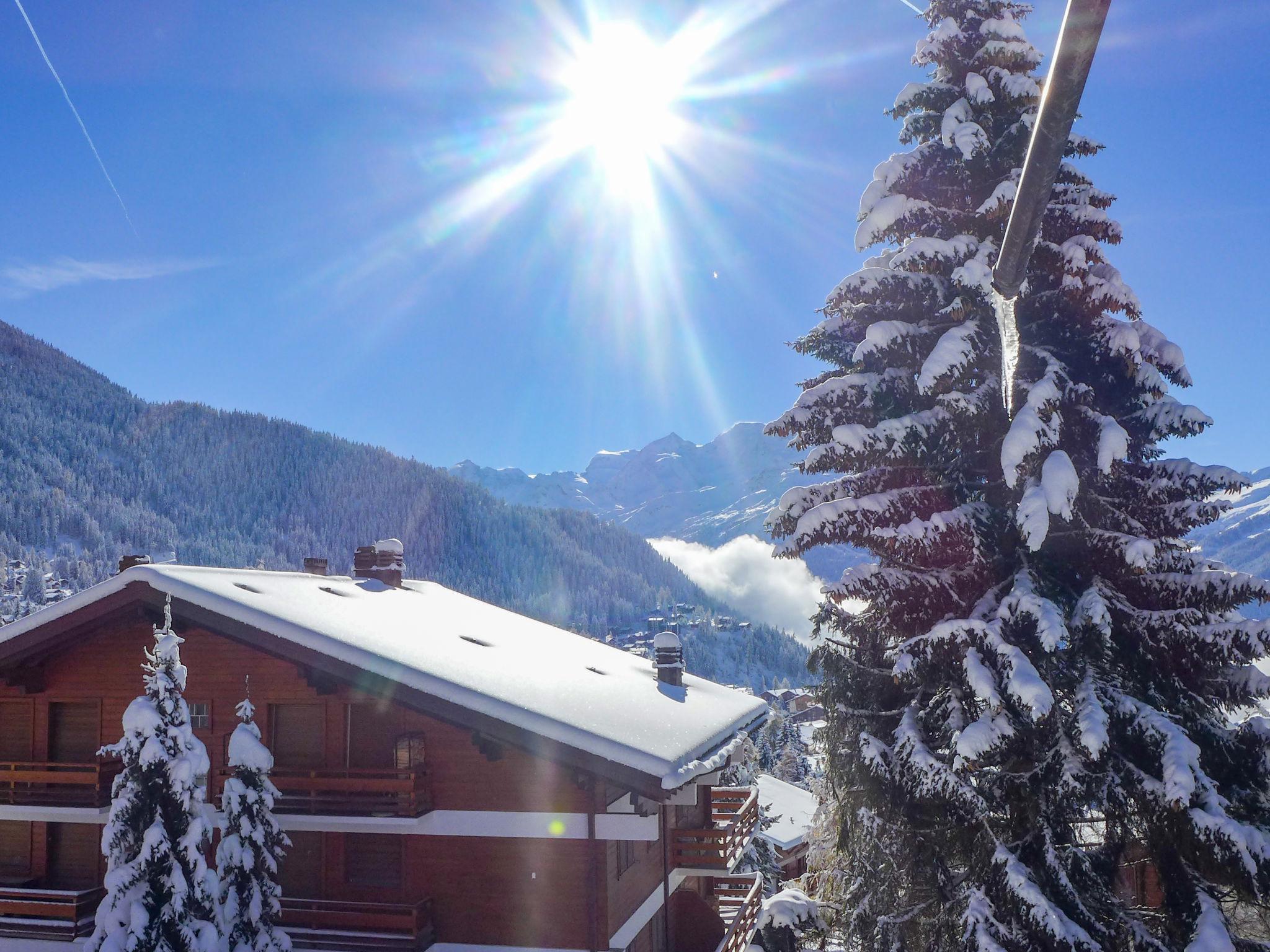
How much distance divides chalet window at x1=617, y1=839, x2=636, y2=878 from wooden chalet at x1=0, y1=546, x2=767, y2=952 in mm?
58

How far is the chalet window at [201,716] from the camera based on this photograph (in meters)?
16.0

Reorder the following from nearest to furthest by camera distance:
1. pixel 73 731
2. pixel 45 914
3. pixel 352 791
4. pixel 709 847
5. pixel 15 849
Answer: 1. pixel 352 791
2. pixel 45 914
3. pixel 709 847
4. pixel 15 849
5. pixel 73 731

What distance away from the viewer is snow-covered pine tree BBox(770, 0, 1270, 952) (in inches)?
372

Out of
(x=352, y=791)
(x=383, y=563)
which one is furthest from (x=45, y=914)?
(x=383, y=563)

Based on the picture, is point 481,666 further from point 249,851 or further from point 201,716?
point 201,716

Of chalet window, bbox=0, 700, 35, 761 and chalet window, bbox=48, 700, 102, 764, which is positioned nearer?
chalet window, bbox=48, 700, 102, 764

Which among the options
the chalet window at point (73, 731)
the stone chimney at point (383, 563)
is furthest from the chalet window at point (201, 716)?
the stone chimney at point (383, 563)

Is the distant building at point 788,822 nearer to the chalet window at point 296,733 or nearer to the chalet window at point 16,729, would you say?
the chalet window at point 296,733

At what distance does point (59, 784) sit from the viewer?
15.6 meters

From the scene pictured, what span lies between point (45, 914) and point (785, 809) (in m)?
38.6

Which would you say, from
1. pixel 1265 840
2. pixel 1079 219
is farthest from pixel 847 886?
pixel 1079 219

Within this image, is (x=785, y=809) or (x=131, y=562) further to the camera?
(x=785, y=809)

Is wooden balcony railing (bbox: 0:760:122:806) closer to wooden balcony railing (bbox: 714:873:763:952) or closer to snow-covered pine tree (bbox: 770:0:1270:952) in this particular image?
wooden balcony railing (bbox: 714:873:763:952)

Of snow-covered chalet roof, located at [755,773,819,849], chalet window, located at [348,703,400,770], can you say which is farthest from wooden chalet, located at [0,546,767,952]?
snow-covered chalet roof, located at [755,773,819,849]
